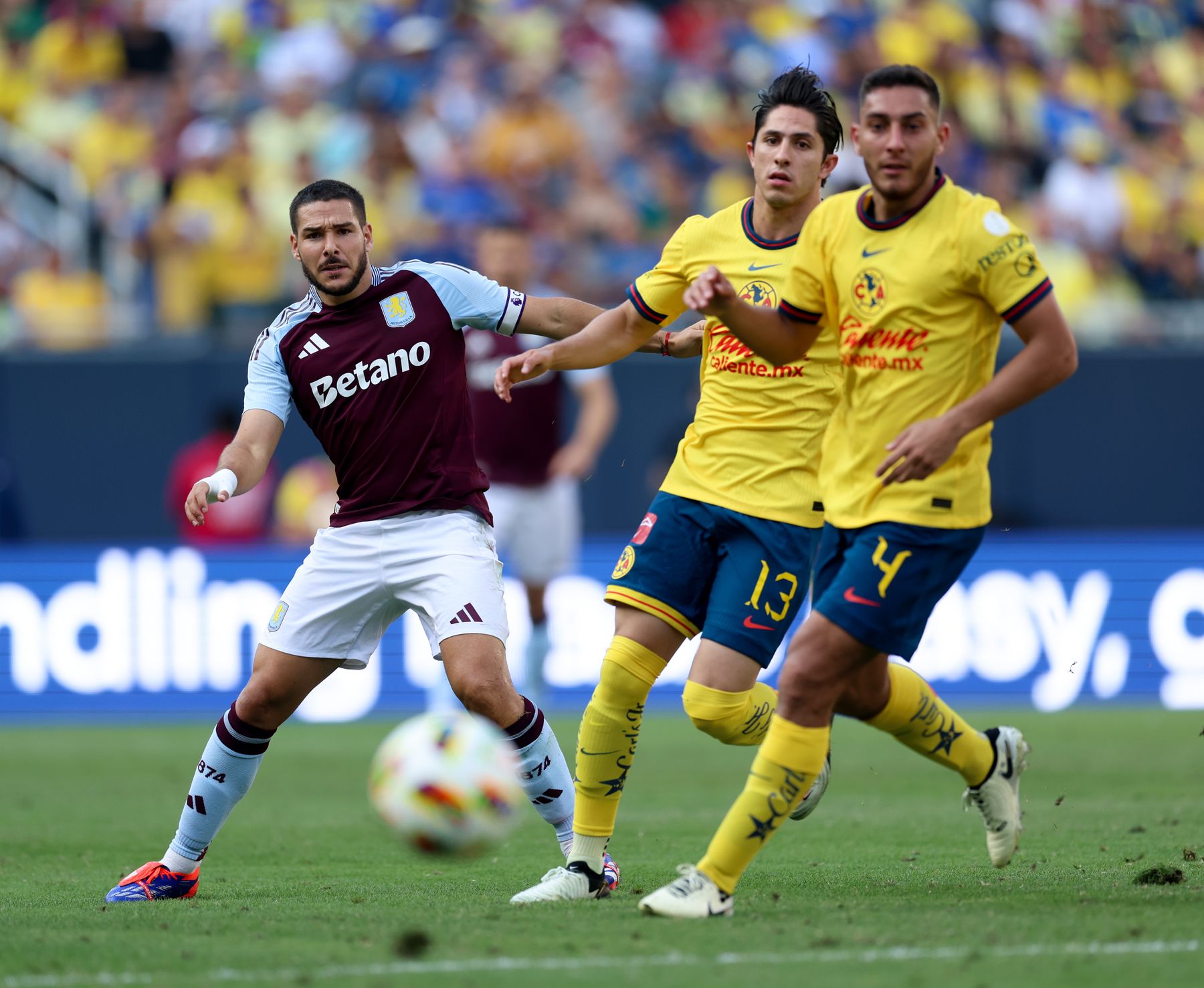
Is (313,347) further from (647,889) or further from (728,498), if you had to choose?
(647,889)

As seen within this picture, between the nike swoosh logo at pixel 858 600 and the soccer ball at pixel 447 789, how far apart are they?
47.8 inches

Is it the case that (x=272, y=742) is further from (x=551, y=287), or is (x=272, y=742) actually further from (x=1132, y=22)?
(x=1132, y=22)

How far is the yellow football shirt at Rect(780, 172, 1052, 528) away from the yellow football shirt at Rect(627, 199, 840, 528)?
653 millimetres

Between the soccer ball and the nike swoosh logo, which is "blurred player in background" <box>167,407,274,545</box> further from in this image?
the nike swoosh logo

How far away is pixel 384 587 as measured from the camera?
239 inches

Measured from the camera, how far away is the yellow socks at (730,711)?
6102mm

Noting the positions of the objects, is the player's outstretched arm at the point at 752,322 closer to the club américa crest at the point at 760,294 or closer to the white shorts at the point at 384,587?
the club américa crest at the point at 760,294

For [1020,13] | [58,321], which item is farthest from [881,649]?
[1020,13]

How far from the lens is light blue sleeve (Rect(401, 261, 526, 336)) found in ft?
20.7

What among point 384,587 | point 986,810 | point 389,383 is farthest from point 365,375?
point 986,810

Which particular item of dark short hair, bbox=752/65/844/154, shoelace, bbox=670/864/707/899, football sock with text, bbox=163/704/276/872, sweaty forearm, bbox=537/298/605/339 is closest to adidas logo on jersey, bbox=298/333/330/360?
sweaty forearm, bbox=537/298/605/339

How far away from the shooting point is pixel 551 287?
50.0 ft

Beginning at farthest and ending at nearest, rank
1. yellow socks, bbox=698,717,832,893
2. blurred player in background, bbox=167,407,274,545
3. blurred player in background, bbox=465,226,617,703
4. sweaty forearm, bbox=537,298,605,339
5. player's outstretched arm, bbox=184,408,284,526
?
blurred player in background, bbox=167,407,274,545
blurred player in background, bbox=465,226,617,703
sweaty forearm, bbox=537,298,605,339
player's outstretched arm, bbox=184,408,284,526
yellow socks, bbox=698,717,832,893

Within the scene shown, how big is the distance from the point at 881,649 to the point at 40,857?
13.4 feet
